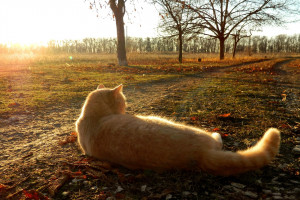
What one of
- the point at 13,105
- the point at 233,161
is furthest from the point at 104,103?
the point at 13,105

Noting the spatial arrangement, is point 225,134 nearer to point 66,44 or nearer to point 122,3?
point 122,3

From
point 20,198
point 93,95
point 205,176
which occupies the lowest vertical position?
point 20,198

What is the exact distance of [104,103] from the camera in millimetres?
3020

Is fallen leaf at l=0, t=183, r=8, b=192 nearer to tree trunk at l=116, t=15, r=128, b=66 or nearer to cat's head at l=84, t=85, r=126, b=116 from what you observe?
Answer: cat's head at l=84, t=85, r=126, b=116

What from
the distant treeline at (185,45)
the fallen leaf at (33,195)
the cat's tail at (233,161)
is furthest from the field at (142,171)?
the distant treeline at (185,45)

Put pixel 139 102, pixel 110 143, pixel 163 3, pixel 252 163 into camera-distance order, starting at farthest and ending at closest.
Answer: pixel 163 3
pixel 139 102
pixel 110 143
pixel 252 163

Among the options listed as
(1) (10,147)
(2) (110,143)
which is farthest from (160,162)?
(1) (10,147)

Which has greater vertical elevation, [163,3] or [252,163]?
[163,3]

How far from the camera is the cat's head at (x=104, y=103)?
2895 mm

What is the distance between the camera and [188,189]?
1.81 meters

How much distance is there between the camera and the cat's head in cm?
290

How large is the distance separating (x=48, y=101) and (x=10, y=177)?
12.2 ft

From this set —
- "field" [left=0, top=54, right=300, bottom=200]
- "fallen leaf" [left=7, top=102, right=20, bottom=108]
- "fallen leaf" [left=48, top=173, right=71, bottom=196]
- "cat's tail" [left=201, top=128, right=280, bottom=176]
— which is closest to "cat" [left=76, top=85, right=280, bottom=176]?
"cat's tail" [left=201, top=128, right=280, bottom=176]

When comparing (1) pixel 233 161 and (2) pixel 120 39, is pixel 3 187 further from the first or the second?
(2) pixel 120 39
